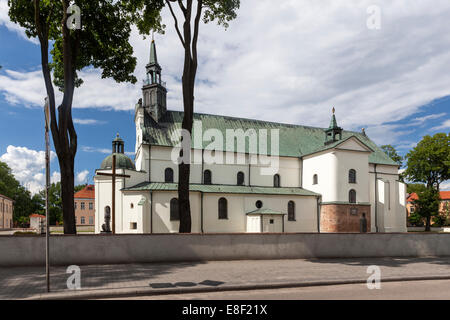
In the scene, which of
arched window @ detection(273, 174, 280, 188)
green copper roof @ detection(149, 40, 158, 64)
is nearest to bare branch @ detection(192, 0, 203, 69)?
green copper roof @ detection(149, 40, 158, 64)

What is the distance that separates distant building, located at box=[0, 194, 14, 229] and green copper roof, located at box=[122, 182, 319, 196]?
49.4 m

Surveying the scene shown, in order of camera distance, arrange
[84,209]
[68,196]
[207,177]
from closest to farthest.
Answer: [68,196], [207,177], [84,209]

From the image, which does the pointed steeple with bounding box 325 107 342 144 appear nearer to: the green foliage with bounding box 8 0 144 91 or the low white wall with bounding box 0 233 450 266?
the low white wall with bounding box 0 233 450 266

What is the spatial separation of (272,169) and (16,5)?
86.9ft

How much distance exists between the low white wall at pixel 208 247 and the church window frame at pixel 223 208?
633 inches

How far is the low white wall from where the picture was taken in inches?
483

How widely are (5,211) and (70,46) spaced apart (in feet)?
223

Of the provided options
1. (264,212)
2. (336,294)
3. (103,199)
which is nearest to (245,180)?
(264,212)

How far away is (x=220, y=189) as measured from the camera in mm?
31000

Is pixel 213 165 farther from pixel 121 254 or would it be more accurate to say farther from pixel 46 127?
pixel 46 127

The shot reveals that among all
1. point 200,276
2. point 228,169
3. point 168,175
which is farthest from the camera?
point 228,169

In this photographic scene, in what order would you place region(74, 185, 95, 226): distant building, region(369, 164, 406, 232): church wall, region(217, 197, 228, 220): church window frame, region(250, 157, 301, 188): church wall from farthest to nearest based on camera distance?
region(74, 185, 95, 226): distant building < region(369, 164, 406, 232): church wall < region(250, 157, 301, 188): church wall < region(217, 197, 228, 220): church window frame

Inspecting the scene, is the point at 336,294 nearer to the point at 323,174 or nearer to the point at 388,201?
the point at 323,174

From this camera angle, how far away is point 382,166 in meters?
38.9
